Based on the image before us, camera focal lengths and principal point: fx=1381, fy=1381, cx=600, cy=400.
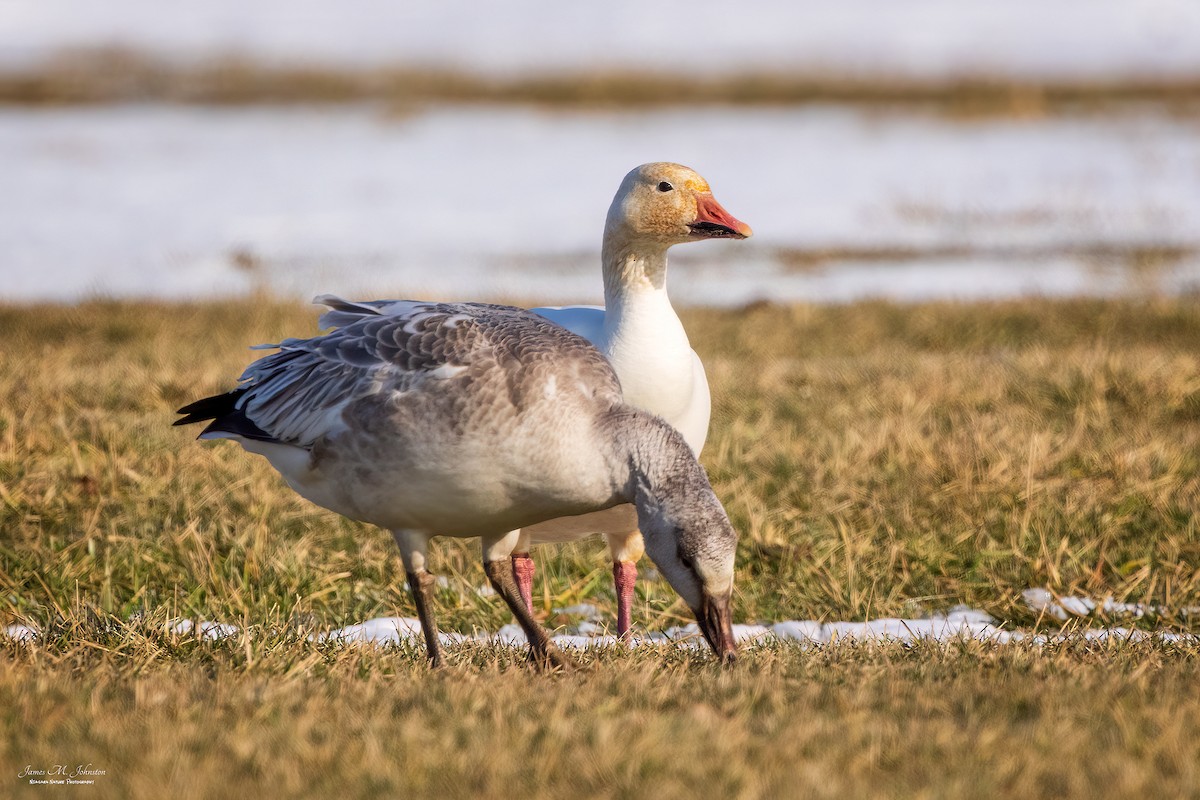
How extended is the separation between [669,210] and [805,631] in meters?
1.43

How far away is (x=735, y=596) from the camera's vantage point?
189 inches

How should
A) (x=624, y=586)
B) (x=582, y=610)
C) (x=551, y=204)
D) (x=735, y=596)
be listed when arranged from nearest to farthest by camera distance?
(x=624, y=586), (x=735, y=596), (x=582, y=610), (x=551, y=204)

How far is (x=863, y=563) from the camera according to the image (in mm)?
4992

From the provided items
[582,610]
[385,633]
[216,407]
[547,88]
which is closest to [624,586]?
[582,610]

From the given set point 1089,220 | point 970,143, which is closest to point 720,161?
point 970,143

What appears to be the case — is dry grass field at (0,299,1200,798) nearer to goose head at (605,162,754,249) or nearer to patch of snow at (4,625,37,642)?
patch of snow at (4,625,37,642)

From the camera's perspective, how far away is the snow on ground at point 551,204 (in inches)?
499

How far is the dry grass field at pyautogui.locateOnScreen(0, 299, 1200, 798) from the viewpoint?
2.71m

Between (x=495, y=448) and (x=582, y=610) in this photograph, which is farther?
(x=582, y=610)

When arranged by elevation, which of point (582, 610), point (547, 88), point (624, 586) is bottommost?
point (582, 610)

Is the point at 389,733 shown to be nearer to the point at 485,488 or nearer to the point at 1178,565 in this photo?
the point at 485,488

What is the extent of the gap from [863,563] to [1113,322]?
5428 mm

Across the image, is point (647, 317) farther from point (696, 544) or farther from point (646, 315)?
point (696, 544)

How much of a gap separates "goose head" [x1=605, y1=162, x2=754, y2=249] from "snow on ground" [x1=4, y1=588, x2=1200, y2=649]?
1.26 metres
